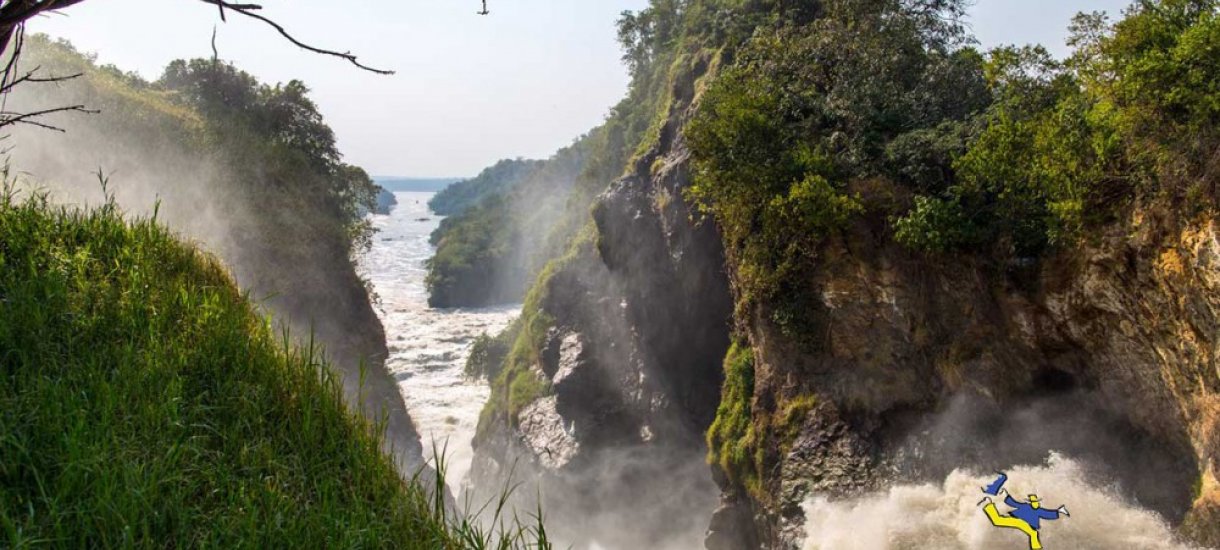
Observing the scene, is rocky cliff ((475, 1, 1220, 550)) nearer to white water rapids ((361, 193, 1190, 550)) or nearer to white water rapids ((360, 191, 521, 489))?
white water rapids ((361, 193, 1190, 550))

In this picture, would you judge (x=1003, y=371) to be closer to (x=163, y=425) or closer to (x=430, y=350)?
(x=163, y=425)

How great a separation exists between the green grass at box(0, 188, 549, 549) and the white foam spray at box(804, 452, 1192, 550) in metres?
8.87

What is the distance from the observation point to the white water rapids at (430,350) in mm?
40250

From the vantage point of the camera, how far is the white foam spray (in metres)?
8.71

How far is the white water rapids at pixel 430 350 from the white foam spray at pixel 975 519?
12.6 meters

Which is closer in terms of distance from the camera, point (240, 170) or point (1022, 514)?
point (1022, 514)

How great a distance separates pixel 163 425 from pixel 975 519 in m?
10.5

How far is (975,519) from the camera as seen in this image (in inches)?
387

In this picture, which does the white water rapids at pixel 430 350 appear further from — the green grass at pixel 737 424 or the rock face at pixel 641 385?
the green grass at pixel 737 424

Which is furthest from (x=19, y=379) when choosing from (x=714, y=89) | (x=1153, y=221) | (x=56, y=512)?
(x=714, y=89)

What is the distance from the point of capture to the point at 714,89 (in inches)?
683

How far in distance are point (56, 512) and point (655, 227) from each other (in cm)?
2317

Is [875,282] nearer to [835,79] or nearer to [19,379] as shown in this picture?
[835,79]

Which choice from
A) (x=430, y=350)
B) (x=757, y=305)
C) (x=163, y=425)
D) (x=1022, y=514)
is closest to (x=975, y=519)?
(x=1022, y=514)
